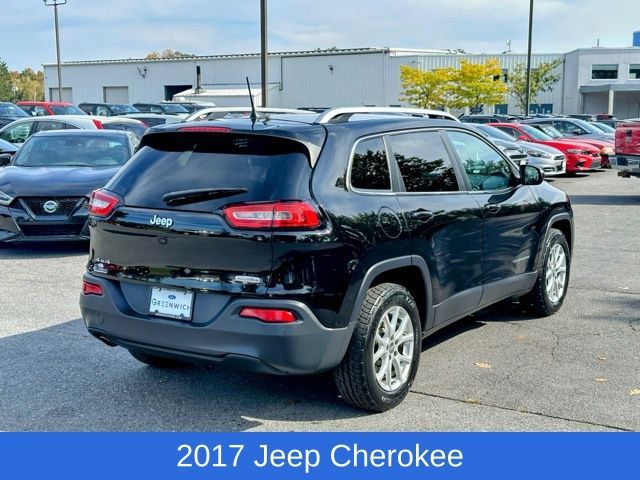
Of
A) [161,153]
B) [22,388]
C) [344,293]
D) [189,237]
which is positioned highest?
[161,153]

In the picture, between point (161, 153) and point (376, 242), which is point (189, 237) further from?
point (376, 242)

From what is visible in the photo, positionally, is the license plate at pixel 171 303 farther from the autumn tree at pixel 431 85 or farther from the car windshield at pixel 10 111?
the autumn tree at pixel 431 85

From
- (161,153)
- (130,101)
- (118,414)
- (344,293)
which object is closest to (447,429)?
(344,293)

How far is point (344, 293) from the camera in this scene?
439cm

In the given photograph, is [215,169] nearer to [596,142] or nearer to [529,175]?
[529,175]

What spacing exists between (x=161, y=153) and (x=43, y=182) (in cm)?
563

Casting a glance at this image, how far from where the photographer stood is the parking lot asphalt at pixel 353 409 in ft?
15.2

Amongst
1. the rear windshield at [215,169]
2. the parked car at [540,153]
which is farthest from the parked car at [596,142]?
the rear windshield at [215,169]

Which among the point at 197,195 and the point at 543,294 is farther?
the point at 543,294

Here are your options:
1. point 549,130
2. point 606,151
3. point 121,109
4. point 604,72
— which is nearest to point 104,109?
point 121,109

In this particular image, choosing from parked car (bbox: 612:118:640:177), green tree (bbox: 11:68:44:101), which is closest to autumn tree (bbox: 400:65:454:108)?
parked car (bbox: 612:118:640:177)

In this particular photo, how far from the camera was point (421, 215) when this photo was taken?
5.04 metres

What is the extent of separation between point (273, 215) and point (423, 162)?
4.87 ft

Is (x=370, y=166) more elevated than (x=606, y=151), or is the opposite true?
(x=370, y=166)
